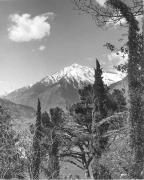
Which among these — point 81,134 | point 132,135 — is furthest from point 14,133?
point 81,134

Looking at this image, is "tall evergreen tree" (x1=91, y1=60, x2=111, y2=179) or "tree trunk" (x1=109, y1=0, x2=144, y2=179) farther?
"tall evergreen tree" (x1=91, y1=60, x2=111, y2=179)

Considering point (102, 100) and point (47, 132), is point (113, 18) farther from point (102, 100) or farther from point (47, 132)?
point (47, 132)

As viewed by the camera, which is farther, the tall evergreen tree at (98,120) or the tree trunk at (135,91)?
the tall evergreen tree at (98,120)

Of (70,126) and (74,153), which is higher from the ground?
(70,126)

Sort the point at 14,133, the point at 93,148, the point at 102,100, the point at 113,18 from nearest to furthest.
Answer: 1. the point at 113,18
2. the point at 14,133
3. the point at 93,148
4. the point at 102,100

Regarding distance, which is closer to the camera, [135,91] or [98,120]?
[135,91]

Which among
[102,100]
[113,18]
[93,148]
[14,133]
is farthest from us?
[102,100]

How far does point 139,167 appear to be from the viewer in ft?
52.0

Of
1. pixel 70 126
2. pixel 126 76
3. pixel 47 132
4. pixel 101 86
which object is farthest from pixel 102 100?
pixel 126 76

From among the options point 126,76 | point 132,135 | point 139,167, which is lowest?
point 139,167

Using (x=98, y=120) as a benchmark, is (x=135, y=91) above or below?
below

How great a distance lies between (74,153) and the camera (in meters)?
38.7

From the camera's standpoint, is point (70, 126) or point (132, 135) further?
point (70, 126)

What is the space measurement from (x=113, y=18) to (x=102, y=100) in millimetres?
21603
